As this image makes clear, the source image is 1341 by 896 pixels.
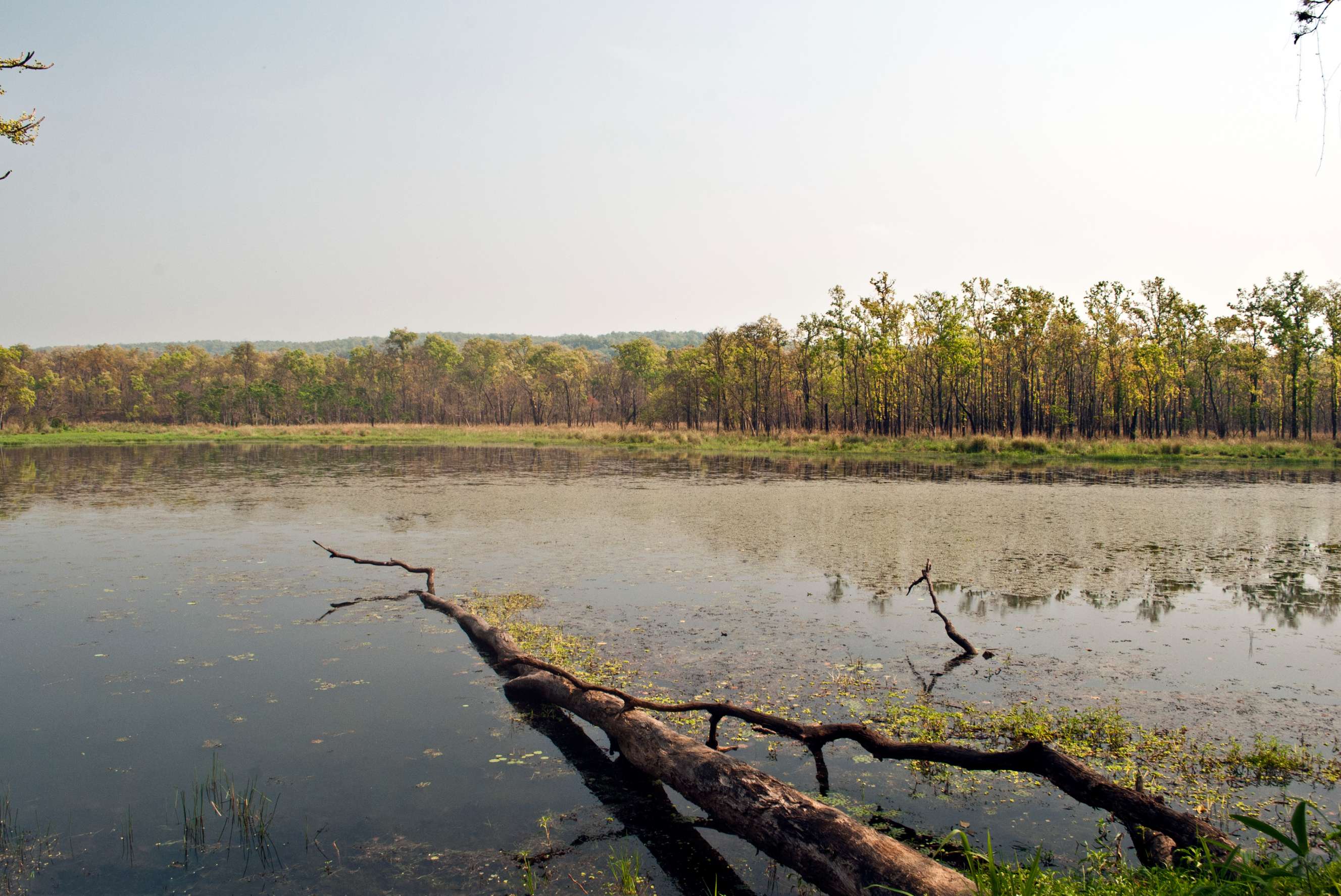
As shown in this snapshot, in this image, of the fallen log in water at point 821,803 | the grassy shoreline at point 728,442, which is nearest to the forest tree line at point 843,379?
the grassy shoreline at point 728,442

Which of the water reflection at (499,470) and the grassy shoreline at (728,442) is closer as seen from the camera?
the water reflection at (499,470)

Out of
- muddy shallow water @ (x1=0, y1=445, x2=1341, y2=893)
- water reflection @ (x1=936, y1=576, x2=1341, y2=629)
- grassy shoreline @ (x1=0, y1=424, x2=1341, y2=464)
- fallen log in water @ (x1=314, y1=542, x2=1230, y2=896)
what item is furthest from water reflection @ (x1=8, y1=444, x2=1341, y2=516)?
fallen log in water @ (x1=314, y1=542, x2=1230, y2=896)

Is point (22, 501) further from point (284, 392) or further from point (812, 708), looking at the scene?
point (284, 392)

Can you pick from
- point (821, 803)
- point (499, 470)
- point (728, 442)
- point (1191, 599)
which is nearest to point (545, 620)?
point (821, 803)

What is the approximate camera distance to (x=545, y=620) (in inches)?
359

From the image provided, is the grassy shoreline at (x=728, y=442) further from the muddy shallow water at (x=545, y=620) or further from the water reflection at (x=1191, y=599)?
the water reflection at (x=1191, y=599)

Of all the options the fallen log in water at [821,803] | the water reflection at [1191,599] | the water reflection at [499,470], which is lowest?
A: the water reflection at [1191,599]

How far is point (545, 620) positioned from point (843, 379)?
57.6 metres

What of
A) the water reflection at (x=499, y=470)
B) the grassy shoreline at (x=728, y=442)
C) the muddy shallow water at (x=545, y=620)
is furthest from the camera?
the grassy shoreline at (x=728, y=442)

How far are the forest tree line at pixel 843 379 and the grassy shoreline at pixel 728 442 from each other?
605cm

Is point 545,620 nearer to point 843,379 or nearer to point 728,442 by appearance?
point 728,442

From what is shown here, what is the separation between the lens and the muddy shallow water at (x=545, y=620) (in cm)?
453

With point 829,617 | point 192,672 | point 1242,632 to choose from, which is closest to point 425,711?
point 192,672

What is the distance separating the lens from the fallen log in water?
3.70 meters
